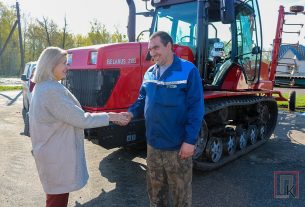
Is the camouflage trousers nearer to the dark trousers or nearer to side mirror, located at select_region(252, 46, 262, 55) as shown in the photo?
the dark trousers

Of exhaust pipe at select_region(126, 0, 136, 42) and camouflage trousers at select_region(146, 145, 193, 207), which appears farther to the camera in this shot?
exhaust pipe at select_region(126, 0, 136, 42)

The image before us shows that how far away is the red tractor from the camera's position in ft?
15.9

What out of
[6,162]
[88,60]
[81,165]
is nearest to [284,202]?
[81,165]

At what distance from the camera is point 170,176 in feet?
10.9

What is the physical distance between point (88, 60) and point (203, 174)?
2582 millimetres

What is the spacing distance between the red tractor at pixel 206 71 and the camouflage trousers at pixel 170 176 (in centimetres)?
129

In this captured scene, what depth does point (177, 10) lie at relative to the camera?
6016 millimetres

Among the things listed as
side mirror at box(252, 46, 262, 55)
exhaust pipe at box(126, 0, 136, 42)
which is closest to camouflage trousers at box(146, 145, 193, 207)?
exhaust pipe at box(126, 0, 136, 42)

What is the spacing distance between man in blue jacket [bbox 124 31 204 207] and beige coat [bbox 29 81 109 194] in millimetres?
680

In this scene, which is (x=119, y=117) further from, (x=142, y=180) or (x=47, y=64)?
(x=142, y=180)

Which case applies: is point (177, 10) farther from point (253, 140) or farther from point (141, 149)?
point (253, 140)

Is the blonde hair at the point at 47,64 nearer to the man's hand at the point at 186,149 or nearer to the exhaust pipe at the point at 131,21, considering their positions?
the man's hand at the point at 186,149

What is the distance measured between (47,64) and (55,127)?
52cm

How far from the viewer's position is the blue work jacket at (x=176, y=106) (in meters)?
3.09
